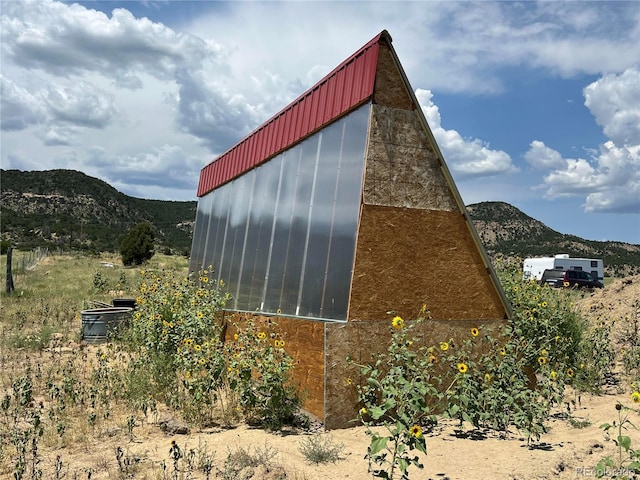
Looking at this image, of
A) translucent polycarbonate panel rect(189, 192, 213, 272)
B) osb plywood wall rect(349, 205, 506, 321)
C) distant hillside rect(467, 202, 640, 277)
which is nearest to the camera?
osb plywood wall rect(349, 205, 506, 321)

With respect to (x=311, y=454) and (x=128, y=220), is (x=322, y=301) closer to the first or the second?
(x=311, y=454)

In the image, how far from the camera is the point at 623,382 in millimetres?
7535

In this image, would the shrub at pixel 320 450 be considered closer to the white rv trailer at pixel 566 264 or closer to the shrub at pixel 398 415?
the shrub at pixel 398 415

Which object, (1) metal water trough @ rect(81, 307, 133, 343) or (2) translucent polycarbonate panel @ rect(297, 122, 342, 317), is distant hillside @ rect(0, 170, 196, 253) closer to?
(1) metal water trough @ rect(81, 307, 133, 343)

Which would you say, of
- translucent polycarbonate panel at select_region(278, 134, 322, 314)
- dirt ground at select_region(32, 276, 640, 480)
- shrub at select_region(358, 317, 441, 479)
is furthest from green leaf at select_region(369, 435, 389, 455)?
translucent polycarbonate panel at select_region(278, 134, 322, 314)

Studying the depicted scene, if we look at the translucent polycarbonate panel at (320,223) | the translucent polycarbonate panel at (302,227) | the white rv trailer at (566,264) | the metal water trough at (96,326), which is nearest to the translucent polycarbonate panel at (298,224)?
the translucent polycarbonate panel at (302,227)

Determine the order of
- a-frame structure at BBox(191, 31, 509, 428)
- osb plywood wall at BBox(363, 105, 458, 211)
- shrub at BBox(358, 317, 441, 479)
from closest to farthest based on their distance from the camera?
shrub at BBox(358, 317, 441, 479) → a-frame structure at BBox(191, 31, 509, 428) → osb plywood wall at BBox(363, 105, 458, 211)

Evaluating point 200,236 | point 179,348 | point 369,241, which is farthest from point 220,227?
point 369,241

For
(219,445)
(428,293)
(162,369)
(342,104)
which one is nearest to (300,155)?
(342,104)

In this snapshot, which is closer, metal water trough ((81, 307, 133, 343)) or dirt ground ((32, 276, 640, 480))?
dirt ground ((32, 276, 640, 480))

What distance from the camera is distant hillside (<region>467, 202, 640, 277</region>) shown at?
198ft

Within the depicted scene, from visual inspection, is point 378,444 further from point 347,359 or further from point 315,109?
point 315,109

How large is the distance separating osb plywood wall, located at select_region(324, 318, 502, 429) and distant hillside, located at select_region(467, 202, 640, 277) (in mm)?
53259

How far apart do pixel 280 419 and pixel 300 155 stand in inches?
167
